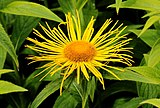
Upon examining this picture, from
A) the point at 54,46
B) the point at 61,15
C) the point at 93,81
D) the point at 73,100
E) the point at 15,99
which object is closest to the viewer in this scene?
the point at 93,81

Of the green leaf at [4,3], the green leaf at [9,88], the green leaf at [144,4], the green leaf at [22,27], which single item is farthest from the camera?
the green leaf at [22,27]

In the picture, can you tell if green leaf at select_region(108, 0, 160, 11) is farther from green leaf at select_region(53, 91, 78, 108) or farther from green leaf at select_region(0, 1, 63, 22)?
green leaf at select_region(53, 91, 78, 108)

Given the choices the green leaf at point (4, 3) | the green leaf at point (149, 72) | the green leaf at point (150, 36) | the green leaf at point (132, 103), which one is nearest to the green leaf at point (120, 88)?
the green leaf at point (132, 103)

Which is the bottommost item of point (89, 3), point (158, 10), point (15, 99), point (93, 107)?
point (93, 107)

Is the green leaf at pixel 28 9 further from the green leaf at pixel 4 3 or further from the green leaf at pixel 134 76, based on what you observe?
the green leaf at pixel 134 76

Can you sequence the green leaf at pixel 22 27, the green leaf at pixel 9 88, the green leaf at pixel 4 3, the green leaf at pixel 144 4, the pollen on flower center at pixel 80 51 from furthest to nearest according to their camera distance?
the green leaf at pixel 22 27 → the green leaf at pixel 4 3 → the green leaf at pixel 144 4 → the pollen on flower center at pixel 80 51 → the green leaf at pixel 9 88

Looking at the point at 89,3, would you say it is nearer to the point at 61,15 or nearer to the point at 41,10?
the point at 61,15

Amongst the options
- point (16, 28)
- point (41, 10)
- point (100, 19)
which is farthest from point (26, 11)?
point (100, 19)
